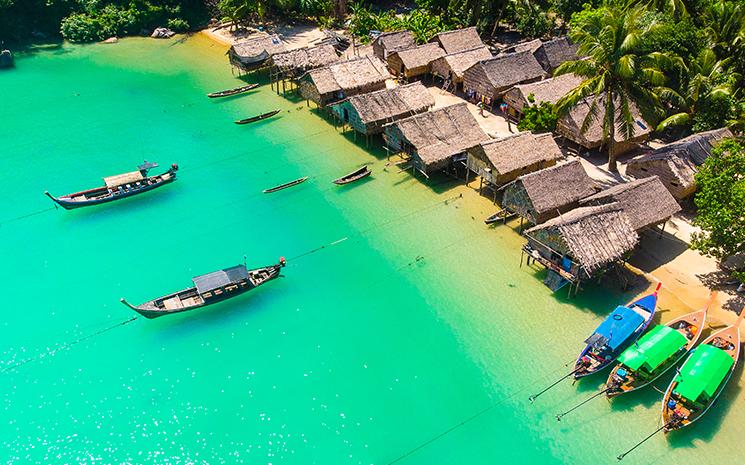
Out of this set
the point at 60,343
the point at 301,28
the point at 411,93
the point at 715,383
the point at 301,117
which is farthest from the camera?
the point at 301,28

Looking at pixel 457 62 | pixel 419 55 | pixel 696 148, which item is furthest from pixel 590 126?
pixel 419 55

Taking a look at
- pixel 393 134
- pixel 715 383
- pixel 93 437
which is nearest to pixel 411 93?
pixel 393 134

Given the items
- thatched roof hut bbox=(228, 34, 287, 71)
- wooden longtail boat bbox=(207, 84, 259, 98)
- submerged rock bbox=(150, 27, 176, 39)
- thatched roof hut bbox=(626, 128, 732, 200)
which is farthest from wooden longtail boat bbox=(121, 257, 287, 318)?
submerged rock bbox=(150, 27, 176, 39)

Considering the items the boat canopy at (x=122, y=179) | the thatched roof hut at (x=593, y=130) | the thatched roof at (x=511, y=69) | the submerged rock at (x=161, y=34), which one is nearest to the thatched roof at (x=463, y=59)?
the thatched roof at (x=511, y=69)

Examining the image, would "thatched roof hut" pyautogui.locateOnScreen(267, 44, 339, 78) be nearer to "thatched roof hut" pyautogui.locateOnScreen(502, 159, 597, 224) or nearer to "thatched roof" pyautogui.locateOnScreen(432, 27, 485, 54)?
"thatched roof" pyautogui.locateOnScreen(432, 27, 485, 54)

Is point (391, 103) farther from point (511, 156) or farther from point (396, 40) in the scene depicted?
point (396, 40)

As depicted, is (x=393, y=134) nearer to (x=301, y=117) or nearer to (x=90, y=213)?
(x=301, y=117)
